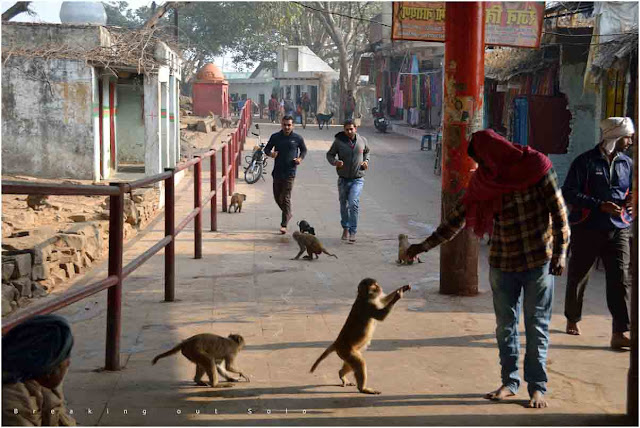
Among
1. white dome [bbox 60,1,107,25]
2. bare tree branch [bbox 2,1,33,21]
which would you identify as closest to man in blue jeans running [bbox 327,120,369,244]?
white dome [bbox 60,1,107,25]

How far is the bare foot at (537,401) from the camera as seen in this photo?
193 inches

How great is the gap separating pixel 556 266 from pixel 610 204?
5.45 feet

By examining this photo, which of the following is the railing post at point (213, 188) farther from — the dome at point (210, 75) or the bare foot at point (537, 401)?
the dome at point (210, 75)

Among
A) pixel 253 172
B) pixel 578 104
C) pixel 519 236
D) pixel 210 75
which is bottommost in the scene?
pixel 253 172

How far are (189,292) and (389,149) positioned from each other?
72.9ft

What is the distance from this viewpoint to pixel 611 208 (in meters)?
6.27

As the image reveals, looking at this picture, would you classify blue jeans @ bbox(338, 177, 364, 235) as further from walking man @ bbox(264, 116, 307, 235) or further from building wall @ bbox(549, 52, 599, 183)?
building wall @ bbox(549, 52, 599, 183)

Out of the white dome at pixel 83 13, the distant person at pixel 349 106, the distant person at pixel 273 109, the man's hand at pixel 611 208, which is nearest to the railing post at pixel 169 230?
the man's hand at pixel 611 208

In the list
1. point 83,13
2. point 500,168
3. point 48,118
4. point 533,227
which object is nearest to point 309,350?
point 533,227

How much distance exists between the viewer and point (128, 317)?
23.6 ft

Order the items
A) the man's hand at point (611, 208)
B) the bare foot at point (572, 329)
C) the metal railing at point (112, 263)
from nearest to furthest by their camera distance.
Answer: the metal railing at point (112, 263) < the man's hand at point (611, 208) < the bare foot at point (572, 329)

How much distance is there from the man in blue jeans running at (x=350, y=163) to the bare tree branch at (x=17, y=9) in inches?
561

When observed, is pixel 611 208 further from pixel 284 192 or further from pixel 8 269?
pixel 284 192

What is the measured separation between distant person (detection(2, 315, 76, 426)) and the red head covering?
2.50m
